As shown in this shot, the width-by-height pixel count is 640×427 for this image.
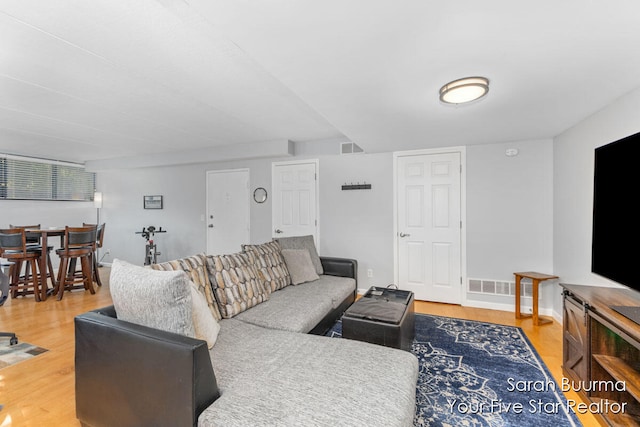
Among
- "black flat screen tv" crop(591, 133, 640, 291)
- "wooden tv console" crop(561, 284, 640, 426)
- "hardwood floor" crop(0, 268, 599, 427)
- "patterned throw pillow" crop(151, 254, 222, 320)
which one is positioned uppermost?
"black flat screen tv" crop(591, 133, 640, 291)

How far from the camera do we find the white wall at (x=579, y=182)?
2.18 m

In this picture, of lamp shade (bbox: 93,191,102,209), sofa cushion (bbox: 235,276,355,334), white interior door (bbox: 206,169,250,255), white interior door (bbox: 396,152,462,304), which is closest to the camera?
sofa cushion (bbox: 235,276,355,334)

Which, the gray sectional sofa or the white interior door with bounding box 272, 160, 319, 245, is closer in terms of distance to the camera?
the gray sectional sofa

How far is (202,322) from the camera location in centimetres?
165

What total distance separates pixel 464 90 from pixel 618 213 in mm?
1216

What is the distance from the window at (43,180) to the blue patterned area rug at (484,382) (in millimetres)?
6425

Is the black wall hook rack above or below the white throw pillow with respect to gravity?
above

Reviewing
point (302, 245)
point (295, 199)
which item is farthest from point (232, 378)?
point (295, 199)

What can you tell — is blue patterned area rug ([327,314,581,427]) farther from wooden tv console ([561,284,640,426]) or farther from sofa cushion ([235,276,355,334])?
sofa cushion ([235,276,355,334])

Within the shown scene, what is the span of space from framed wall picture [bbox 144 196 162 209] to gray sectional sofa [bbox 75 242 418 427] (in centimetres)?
444

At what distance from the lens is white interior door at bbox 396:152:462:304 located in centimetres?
382

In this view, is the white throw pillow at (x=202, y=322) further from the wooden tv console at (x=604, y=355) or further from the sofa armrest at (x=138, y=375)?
the wooden tv console at (x=604, y=355)

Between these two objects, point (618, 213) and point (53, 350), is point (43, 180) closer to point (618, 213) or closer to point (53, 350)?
point (53, 350)

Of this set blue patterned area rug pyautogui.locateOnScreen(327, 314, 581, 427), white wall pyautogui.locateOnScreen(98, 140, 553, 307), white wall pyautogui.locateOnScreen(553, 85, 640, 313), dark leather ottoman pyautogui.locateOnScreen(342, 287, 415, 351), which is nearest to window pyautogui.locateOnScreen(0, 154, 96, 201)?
white wall pyautogui.locateOnScreen(98, 140, 553, 307)
